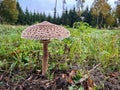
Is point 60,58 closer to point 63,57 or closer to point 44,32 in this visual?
point 63,57

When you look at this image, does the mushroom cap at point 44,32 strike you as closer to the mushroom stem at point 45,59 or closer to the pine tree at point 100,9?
the mushroom stem at point 45,59

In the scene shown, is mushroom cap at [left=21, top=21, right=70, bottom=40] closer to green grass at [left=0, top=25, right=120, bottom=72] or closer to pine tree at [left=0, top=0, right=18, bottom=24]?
green grass at [left=0, top=25, right=120, bottom=72]

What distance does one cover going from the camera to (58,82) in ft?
8.21

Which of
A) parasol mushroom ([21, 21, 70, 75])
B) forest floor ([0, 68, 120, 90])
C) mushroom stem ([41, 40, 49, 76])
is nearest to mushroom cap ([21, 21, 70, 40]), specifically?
parasol mushroom ([21, 21, 70, 75])

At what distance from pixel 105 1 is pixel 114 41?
34.6m

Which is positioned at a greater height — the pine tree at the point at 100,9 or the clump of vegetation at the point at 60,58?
the pine tree at the point at 100,9

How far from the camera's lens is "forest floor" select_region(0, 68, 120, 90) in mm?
2475

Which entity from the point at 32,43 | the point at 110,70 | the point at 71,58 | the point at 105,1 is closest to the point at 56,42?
the point at 32,43

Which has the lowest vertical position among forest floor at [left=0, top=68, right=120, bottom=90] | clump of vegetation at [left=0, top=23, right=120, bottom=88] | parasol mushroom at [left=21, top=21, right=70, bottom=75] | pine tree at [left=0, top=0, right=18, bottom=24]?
forest floor at [left=0, top=68, right=120, bottom=90]

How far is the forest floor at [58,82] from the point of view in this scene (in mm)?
2475

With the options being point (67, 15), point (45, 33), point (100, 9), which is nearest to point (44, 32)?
point (45, 33)

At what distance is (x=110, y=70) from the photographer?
9.83 feet

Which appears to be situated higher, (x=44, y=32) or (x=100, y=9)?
(x=100, y=9)

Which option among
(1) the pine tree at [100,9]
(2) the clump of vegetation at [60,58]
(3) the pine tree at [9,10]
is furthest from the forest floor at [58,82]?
(1) the pine tree at [100,9]
